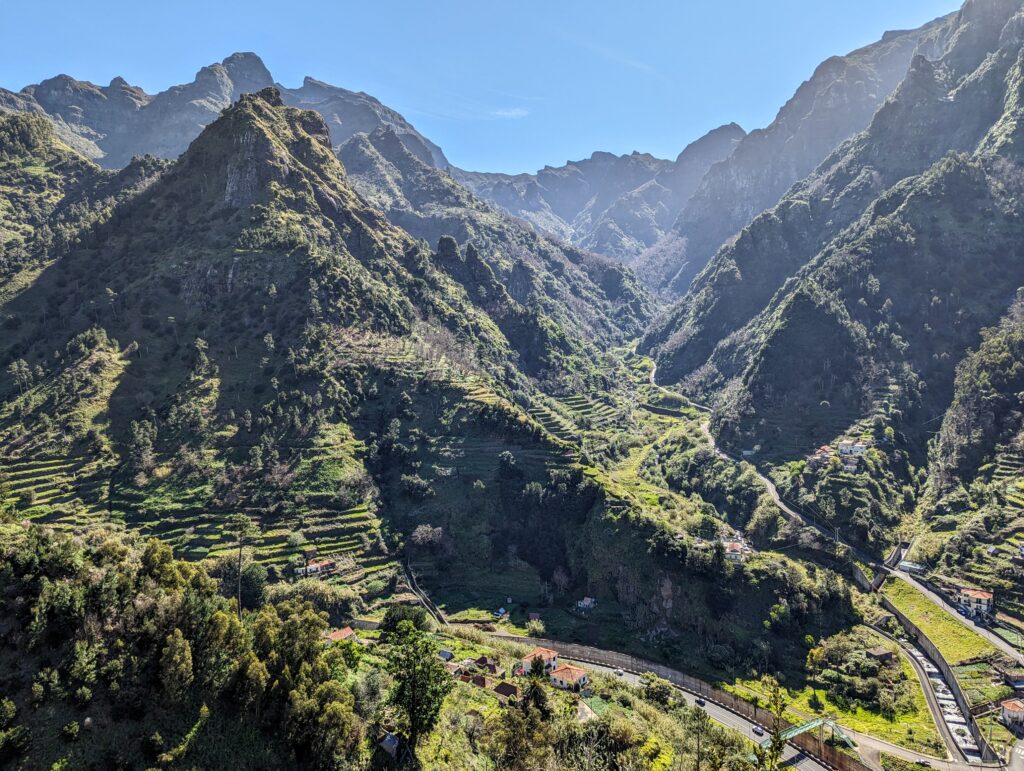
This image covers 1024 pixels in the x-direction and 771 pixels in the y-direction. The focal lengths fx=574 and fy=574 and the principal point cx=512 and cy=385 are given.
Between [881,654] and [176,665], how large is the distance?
281ft

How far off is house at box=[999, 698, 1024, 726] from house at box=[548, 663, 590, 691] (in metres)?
48.9

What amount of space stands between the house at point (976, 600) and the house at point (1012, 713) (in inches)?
782

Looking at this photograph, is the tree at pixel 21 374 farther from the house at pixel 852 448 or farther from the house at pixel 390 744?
the house at pixel 852 448

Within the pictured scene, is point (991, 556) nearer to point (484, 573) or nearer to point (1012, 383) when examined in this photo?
point (1012, 383)

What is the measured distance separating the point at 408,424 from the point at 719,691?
7262 cm

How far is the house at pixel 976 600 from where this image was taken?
278 ft

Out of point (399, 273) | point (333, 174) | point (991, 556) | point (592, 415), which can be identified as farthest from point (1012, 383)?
point (333, 174)

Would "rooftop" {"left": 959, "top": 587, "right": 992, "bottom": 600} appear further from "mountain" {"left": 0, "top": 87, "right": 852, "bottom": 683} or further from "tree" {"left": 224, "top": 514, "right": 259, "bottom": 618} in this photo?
"tree" {"left": 224, "top": 514, "right": 259, "bottom": 618}

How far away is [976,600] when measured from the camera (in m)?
85.6

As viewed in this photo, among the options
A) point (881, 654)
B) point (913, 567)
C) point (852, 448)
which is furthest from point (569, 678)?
point (852, 448)

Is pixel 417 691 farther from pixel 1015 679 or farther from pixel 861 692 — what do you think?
pixel 1015 679

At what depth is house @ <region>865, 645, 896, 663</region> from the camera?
78.5 meters

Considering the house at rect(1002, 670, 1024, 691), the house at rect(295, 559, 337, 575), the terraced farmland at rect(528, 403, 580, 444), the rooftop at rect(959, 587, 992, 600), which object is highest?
the terraced farmland at rect(528, 403, 580, 444)

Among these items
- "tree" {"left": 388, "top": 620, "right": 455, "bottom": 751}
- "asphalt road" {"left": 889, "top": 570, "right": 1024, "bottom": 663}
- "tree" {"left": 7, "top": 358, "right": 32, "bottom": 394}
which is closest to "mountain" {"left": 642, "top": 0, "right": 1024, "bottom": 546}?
"asphalt road" {"left": 889, "top": 570, "right": 1024, "bottom": 663}
